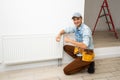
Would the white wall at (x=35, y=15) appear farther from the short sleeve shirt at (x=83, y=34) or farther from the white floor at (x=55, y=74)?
the white floor at (x=55, y=74)

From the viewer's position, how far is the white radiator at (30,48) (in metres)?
2.78

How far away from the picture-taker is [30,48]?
9.53 ft

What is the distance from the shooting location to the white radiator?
9.12 ft

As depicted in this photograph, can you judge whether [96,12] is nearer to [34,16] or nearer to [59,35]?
[59,35]

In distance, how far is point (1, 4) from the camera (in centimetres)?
265

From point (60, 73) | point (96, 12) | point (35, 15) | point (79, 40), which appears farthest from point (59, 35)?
point (96, 12)

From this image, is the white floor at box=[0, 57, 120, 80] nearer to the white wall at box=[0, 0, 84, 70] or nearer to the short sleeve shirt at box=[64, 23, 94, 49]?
the white wall at box=[0, 0, 84, 70]

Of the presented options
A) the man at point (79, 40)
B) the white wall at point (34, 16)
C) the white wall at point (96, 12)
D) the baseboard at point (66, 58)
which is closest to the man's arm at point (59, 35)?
the man at point (79, 40)

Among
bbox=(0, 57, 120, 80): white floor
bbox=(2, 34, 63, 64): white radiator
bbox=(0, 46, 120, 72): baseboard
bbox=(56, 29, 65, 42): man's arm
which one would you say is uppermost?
bbox=(56, 29, 65, 42): man's arm

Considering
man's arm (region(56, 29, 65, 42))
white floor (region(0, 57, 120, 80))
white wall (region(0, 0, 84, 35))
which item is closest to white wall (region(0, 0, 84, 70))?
white wall (region(0, 0, 84, 35))

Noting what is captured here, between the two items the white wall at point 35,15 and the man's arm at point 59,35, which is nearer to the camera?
the white wall at point 35,15

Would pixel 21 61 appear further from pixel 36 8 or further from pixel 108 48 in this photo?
pixel 108 48

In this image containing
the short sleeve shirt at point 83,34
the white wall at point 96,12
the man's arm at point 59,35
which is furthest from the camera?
the white wall at point 96,12

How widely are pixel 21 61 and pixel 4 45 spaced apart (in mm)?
396
